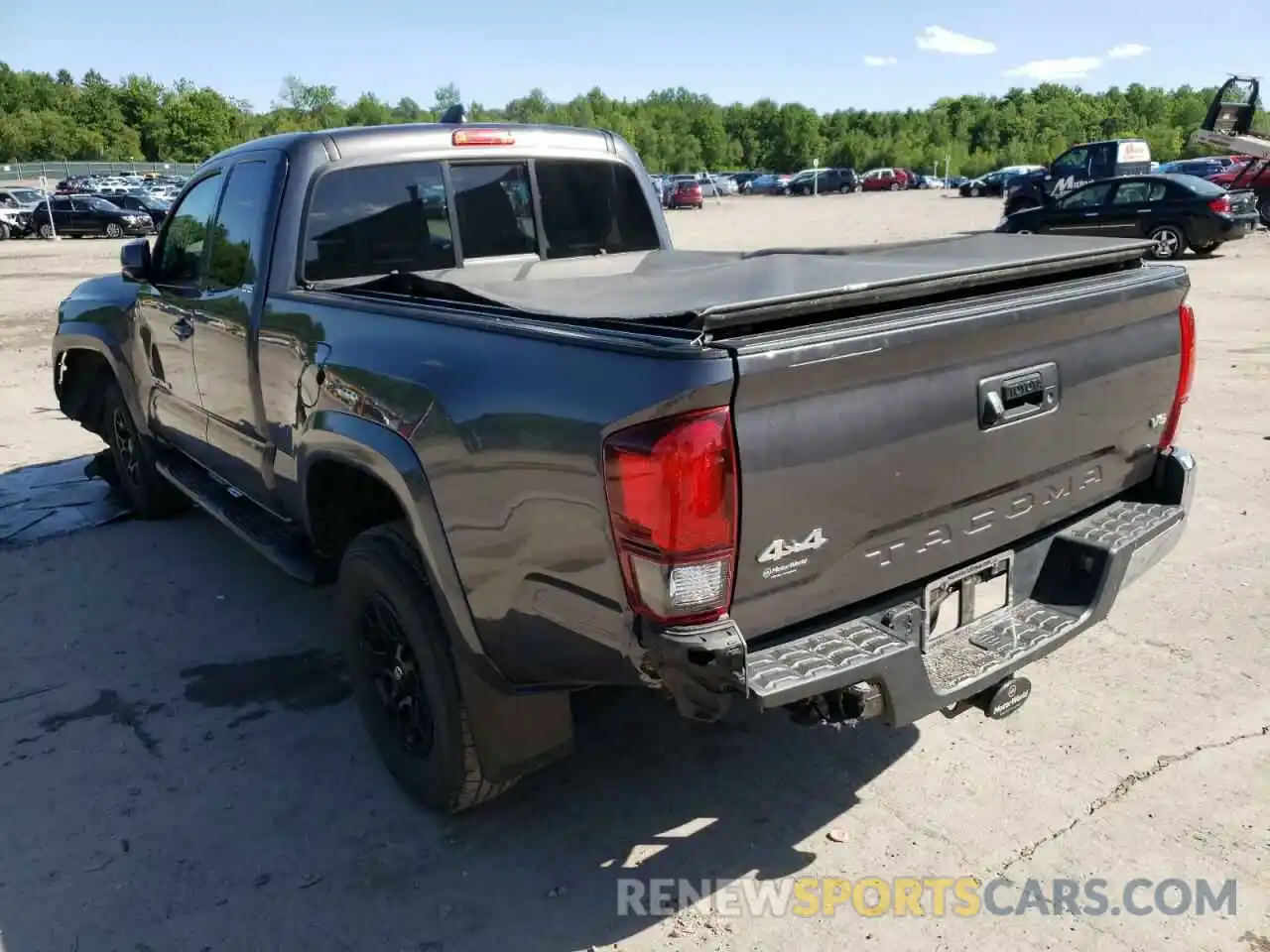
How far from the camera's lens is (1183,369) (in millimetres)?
3295

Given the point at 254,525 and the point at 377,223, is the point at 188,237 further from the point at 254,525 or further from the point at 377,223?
the point at 254,525

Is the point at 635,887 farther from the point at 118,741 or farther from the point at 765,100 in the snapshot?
the point at 765,100

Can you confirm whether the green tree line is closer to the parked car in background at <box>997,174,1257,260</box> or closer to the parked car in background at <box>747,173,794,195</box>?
the parked car in background at <box>747,173,794,195</box>

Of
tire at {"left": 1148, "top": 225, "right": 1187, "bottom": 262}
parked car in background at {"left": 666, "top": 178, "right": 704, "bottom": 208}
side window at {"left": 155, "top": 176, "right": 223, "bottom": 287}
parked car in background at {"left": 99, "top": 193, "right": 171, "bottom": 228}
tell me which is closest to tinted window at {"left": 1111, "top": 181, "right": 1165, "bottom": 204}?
tire at {"left": 1148, "top": 225, "right": 1187, "bottom": 262}

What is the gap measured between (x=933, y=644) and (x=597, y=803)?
49.0 inches

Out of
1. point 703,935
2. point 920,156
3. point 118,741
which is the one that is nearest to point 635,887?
point 703,935

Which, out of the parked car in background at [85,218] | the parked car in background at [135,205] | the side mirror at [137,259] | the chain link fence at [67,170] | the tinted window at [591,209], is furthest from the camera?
the chain link fence at [67,170]

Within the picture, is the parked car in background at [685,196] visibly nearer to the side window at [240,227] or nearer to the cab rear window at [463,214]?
the cab rear window at [463,214]

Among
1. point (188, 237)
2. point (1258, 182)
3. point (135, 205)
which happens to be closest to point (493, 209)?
point (188, 237)

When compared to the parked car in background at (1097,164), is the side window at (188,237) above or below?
below

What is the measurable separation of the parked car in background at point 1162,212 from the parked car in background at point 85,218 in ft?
97.4

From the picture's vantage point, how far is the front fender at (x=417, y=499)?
2.72 meters

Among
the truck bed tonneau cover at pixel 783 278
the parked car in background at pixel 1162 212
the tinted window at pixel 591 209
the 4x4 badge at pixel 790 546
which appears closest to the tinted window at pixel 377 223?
the truck bed tonneau cover at pixel 783 278

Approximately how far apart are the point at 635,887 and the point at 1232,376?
8.30 metres
